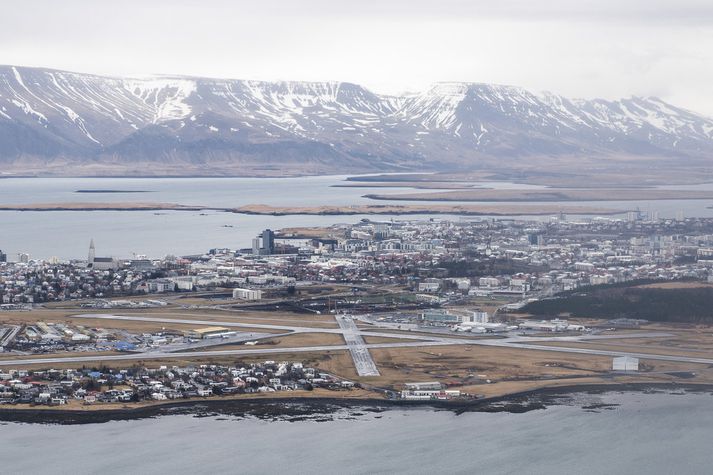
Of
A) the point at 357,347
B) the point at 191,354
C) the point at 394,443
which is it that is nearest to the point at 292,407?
the point at 394,443

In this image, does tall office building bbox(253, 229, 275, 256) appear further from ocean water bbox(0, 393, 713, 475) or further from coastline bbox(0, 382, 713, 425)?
ocean water bbox(0, 393, 713, 475)

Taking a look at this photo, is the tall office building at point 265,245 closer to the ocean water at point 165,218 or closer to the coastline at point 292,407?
the ocean water at point 165,218

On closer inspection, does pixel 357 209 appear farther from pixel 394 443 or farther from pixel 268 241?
pixel 394 443

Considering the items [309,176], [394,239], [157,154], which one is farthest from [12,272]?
[157,154]

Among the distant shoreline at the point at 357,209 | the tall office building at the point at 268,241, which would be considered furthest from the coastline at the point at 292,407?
the distant shoreline at the point at 357,209

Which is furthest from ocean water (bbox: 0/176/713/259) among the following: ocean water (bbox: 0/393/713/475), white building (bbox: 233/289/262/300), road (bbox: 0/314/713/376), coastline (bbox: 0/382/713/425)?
ocean water (bbox: 0/393/713/475)

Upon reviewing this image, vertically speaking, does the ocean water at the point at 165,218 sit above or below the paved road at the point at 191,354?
above
